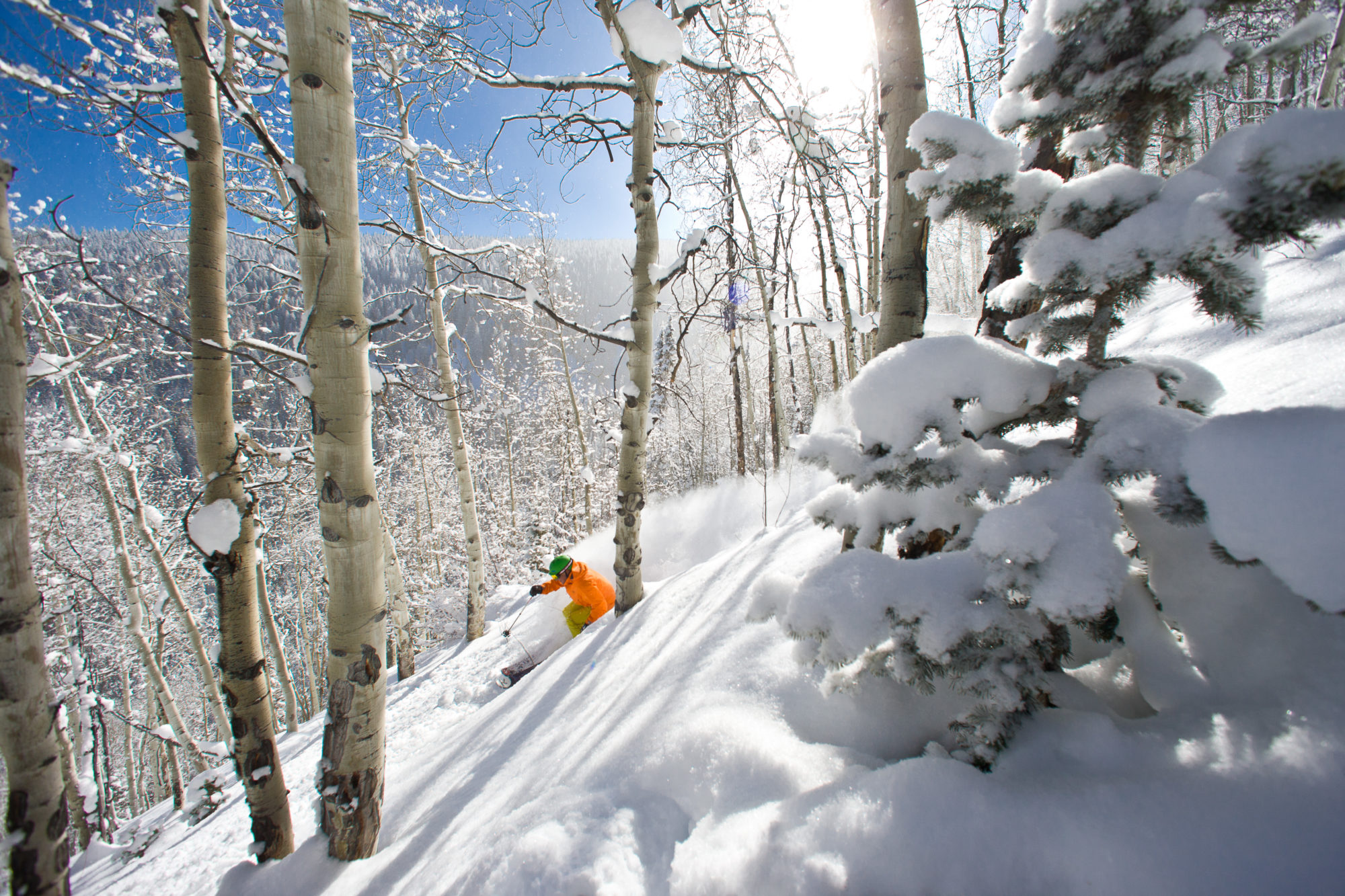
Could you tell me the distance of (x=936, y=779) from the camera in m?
1.03

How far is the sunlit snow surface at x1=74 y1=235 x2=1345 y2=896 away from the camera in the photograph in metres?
0.81

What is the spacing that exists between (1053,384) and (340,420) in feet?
7.80

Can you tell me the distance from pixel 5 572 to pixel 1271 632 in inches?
149

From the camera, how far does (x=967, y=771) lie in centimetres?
103

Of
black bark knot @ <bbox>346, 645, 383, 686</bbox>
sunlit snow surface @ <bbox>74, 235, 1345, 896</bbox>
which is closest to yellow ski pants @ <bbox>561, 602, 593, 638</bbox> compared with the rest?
sunlit snow surface @ <bbox>74, 235, 1345, 896</bbox>

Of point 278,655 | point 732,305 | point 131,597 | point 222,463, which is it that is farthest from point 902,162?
point 278,655

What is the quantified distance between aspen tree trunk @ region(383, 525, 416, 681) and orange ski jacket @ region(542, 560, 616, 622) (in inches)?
105

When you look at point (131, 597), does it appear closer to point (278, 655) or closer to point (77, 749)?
point (278, 655)

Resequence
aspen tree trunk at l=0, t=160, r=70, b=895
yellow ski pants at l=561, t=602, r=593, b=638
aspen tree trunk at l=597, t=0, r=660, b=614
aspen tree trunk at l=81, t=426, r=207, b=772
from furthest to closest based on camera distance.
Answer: aspen tree trunk at l=81, t=426, r=207, b=772
yellow ski pants at l=561, t=602, r=593, b=638
aspen tree trunk at l=597, t=0, r=660, b=614
aspen tree trunk at l=0, t=160, r=70, b=895

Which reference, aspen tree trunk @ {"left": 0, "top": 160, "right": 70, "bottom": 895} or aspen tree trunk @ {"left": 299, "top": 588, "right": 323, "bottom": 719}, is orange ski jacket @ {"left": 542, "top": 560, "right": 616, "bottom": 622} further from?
aspen tree trunk @ {"left": 299, "top": 588, "right": 323, "bottom": 719}

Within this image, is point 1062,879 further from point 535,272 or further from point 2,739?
point 535,272

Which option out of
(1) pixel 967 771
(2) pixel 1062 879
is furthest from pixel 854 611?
(2) pixel 1062 879

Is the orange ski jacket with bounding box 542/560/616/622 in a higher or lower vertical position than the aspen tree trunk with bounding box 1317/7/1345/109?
lower

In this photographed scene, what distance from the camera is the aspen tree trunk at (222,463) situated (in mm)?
2223
